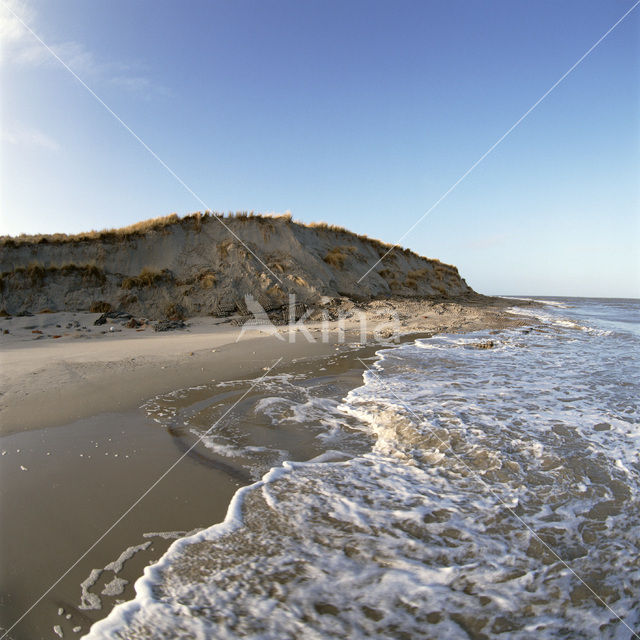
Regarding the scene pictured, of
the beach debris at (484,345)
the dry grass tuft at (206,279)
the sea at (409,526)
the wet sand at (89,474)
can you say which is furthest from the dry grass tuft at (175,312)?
the beach debris at (484,345)

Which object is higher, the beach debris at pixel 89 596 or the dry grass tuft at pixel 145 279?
the dry grass tuft at pixel 145 279

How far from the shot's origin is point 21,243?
13180mm

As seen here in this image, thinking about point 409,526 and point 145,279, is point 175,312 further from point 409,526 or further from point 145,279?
point 409,526

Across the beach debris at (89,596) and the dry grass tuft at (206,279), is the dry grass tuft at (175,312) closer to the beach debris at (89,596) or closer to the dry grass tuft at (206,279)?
the dry grass tuft at (206,279)

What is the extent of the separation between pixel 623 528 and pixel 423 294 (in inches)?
770

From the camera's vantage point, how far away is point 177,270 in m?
14.1

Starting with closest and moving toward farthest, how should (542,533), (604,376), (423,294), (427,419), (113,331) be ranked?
(542,533), (427,419), (604,376), (113,331), (423,294)

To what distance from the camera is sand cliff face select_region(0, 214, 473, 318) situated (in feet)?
41.0

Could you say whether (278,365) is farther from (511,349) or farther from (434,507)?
(511,349)

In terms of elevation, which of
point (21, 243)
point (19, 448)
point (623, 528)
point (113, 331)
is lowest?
point (623, 528)

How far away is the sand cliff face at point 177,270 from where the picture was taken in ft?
41.0

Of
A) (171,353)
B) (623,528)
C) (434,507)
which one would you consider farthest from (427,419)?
(171,353)

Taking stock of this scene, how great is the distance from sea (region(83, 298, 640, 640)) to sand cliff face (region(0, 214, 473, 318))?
29.8 ft

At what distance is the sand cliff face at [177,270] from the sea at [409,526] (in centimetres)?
907
